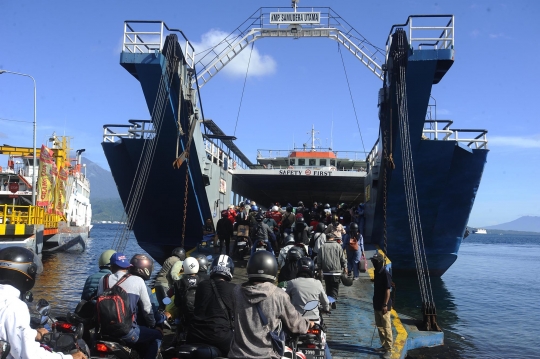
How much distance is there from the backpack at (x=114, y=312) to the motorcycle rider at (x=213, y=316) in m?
0.56

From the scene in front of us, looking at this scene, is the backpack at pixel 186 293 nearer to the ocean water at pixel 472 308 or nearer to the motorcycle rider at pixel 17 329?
the motorcycle rider at pixel 17 329

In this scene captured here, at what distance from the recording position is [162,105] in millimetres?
14117

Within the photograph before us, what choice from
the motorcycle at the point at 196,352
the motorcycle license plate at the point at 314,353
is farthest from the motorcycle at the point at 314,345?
the motorcycle at the point at 196,352

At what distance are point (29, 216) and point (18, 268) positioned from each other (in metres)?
22.3

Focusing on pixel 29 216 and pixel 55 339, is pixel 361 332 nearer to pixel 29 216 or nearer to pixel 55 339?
pixel 55 339

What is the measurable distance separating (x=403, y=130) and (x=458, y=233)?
510 centimetres

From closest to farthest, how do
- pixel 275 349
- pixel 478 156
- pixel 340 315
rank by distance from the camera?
pixel 275 349 < pixel 340 315 < pixel 478 156

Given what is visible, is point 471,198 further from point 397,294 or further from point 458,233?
point 397,294

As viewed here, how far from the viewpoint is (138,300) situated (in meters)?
4.88

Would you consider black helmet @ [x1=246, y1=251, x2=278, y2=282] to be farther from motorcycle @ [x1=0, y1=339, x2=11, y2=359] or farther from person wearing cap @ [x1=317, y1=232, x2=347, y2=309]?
person wearing cap @ [x1=317, y1=232, x2=347, y2=309]

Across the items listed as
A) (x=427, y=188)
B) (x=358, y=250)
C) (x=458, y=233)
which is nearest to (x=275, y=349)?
(x=358, y=250)

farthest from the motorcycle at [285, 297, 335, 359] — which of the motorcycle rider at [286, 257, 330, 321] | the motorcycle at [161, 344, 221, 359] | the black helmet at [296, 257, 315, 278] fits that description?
the motorcycle at [161, 344, 221, 359]

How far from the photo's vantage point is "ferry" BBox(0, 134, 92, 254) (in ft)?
73.0

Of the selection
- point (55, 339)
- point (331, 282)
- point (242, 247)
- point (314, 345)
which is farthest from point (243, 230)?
point (55, 339)
